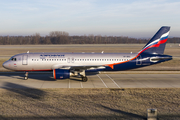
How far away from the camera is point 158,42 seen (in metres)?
27.6

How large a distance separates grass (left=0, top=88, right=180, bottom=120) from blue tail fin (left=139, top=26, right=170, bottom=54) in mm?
8356

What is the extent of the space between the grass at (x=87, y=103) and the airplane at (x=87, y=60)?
619 cm

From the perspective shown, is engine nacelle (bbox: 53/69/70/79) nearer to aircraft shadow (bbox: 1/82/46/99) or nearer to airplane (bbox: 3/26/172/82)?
airplane (bbox: 3/26/172/82)

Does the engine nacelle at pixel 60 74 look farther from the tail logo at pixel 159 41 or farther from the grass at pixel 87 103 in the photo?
the tail logo at pixel 159 41

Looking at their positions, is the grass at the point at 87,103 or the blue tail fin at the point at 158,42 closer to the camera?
the grass at the point at 87,103

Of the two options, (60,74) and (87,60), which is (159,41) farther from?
(60,74)

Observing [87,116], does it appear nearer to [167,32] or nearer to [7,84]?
[7,84]

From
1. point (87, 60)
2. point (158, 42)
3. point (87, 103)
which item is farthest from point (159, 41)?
point (87, 103)

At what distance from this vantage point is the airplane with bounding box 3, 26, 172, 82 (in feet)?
85.4

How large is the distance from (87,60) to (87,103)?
1117cm

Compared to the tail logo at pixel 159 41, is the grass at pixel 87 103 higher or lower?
lower

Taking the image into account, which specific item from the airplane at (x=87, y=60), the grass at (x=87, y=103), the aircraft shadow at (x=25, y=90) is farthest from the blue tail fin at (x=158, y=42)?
the aircraft shadow at (x=25, y=90)

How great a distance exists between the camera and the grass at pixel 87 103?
1373 cm

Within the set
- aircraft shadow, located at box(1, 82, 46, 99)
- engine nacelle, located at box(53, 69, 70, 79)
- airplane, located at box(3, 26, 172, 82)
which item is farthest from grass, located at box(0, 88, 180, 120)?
airplane, located at box(3, 26, 172, 82)
